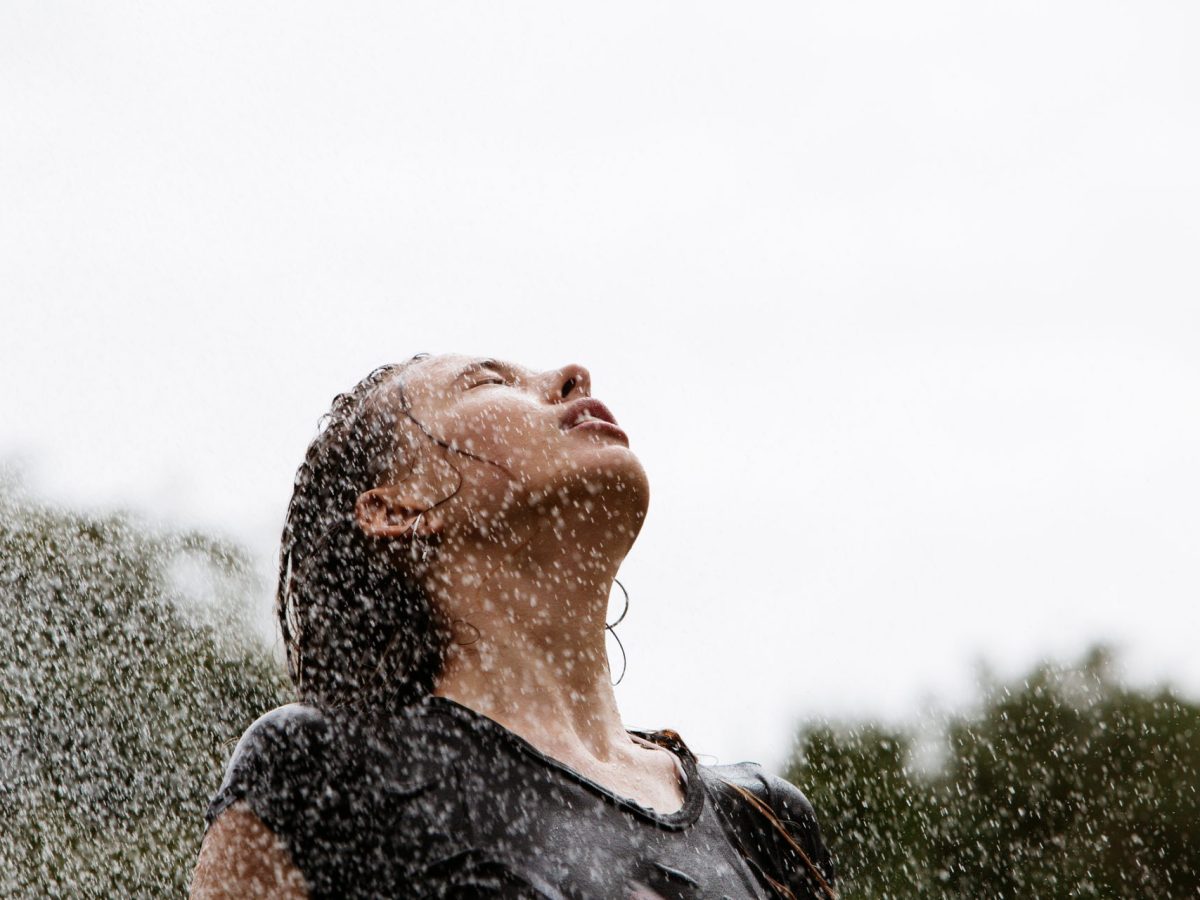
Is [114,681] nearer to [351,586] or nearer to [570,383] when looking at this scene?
[351,586]

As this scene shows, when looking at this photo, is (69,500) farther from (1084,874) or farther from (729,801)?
(1084,874)

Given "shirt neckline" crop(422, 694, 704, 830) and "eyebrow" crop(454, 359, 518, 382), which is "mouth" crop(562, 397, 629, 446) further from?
"shirt neckline" crop(422, 694, 704, 830)

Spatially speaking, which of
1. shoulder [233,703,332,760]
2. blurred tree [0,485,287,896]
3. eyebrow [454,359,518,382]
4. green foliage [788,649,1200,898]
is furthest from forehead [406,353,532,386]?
green foliage [788,649,1200,898]

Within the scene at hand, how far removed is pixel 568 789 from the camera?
2064 millimetres

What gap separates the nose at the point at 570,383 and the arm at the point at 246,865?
104 cm

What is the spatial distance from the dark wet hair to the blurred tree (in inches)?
289

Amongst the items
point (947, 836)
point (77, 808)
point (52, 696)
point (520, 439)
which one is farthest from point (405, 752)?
point (947, 836)

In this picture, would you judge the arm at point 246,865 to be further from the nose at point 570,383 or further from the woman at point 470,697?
the nose at point 570,383

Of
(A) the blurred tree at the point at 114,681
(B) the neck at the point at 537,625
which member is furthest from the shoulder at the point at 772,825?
(A) the blurred tree at the point at 114,681

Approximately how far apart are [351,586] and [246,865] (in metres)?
0.69

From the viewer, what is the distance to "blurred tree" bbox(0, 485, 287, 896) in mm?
9805

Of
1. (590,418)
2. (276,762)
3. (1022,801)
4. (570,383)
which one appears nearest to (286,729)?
(276,762)

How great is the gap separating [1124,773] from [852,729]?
3383 millimetres

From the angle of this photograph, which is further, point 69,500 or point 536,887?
point 69,500
